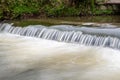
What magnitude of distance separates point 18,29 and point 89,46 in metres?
2.67

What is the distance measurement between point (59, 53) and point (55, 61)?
69 cm

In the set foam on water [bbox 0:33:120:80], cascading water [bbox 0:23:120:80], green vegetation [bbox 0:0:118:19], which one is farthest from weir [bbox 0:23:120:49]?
green vegetation [bbox 0:0:118:19]

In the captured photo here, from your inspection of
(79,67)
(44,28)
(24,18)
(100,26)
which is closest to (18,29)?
(44,28)

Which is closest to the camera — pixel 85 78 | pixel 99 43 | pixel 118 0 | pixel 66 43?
pixel 85 78

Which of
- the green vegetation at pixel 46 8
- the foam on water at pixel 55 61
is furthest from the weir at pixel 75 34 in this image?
the green vegetation at pixel 46 8

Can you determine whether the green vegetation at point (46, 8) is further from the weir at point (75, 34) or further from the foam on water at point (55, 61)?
the foam on water at point (55, 61)

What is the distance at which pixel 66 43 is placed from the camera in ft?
26.9

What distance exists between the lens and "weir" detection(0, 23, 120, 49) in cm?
755

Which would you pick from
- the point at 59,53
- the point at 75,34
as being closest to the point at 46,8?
the point at 75,34

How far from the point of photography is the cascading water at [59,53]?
5920mm

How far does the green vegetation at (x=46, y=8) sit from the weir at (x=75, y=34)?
1385 millimetres

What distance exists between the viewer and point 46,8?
11.7 metres

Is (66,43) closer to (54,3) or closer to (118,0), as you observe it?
(54,3)

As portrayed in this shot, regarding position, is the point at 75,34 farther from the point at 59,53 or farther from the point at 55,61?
the point at 55,61
